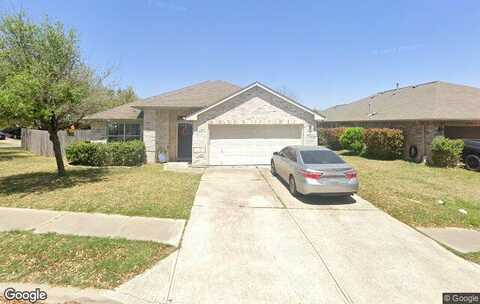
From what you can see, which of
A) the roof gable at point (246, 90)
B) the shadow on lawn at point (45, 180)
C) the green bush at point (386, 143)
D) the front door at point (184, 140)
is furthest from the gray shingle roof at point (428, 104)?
the shadow on lawn at point (45, 180)

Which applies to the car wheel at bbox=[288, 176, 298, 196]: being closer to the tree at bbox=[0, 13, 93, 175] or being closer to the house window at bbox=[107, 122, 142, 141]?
the tree at bbox=[0, 13, 93, 175]

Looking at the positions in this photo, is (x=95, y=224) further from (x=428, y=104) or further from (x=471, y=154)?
(x=428, y=104)

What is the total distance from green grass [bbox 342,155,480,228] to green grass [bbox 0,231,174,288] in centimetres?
634

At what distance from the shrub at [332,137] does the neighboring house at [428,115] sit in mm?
1860

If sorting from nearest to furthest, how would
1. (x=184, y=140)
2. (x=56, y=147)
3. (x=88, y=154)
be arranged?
1. (x=56, y=147)
2. (x=88, y=154)
3. (x=184, y=140)

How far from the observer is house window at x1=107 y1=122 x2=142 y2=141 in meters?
15.9

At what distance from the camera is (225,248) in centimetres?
475

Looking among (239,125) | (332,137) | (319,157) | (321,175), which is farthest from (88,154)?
(332,137)

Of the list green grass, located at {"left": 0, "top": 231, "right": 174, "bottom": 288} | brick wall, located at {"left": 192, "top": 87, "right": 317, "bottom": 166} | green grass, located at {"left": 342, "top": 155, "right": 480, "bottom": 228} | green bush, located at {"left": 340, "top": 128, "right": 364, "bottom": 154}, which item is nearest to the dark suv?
green grass, located at {"left": 342, "top": 155, "right": 480, "bottom": 228}

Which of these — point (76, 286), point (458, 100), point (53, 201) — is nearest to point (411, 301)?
point (76, 286)

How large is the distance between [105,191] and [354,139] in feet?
55.3

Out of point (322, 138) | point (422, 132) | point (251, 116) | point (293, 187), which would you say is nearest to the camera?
point (293, 187)

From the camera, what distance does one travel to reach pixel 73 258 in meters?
4.23

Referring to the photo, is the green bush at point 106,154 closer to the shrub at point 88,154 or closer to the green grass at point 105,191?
the shrub at point 88,154
